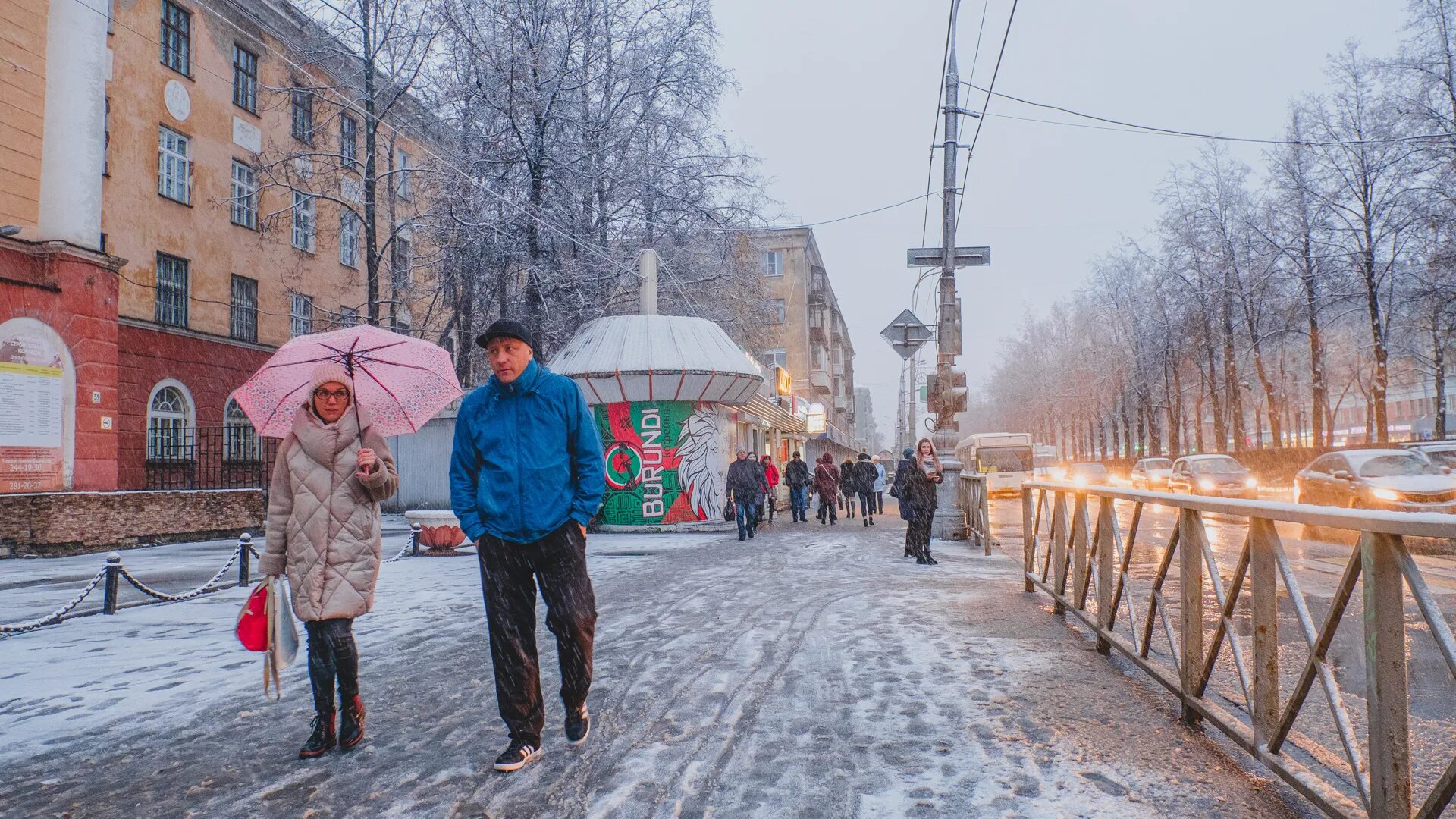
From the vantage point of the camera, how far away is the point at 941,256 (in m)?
15.7

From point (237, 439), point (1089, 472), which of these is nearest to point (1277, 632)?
point (237, 439)

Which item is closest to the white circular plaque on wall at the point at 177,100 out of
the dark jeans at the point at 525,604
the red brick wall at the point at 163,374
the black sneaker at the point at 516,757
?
the red brick wall at the point at 163,374

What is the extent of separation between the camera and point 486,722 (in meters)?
4.54

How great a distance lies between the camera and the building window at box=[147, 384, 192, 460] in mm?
19625

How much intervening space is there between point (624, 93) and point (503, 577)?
18594 mm

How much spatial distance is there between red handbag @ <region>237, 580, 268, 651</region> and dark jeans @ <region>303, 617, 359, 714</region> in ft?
1.01

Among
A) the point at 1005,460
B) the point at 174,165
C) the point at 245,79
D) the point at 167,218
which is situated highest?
the point at 245,79

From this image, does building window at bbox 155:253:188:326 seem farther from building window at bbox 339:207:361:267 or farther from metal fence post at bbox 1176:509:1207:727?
metal fence post at bbox 1176:509:1207:727

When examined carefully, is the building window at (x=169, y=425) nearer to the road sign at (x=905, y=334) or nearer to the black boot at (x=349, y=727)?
the road sign at (x=905, y=334)

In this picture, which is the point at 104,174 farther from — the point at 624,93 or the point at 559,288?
the point at 624,93

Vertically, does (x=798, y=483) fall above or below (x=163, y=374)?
below

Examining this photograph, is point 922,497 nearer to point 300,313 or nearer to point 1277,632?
point 1277,632

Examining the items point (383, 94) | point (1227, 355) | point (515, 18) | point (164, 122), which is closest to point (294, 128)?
point (164, 122)

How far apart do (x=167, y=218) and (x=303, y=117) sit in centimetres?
576
